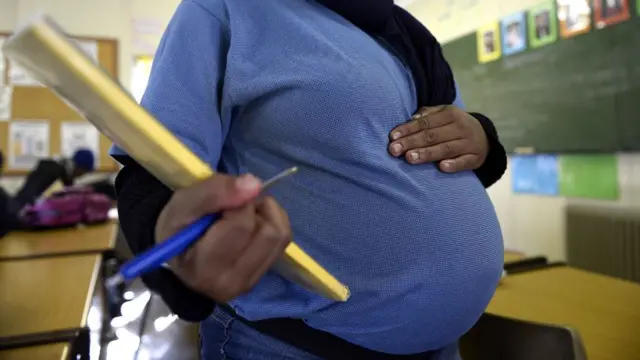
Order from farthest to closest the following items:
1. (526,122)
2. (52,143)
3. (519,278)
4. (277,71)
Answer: (52,143) < (526,122) < (519,278) < (277,71)

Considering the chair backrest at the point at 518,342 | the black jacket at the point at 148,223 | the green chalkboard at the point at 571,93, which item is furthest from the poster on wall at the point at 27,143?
the black jacket at the point at 148,223

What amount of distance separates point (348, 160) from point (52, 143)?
4105 millimetres

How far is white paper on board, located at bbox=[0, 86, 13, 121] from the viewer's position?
3.92 m

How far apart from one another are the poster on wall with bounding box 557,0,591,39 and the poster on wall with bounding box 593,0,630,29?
4cm

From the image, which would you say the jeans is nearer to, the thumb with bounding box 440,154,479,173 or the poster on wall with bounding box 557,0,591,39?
the thumb with bounding box 440,154,479,173

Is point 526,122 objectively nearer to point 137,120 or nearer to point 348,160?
point 348,160

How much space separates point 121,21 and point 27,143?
48.4 inches

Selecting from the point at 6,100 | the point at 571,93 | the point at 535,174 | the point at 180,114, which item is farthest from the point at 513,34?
the point at 6,100

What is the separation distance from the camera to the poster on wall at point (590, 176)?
2.29m

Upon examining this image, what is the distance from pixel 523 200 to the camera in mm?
2818

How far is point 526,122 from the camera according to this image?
2672 millimetres

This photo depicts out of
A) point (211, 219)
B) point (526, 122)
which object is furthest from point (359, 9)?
point (526, 122)

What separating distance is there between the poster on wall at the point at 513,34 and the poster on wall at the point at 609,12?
1.48 ft

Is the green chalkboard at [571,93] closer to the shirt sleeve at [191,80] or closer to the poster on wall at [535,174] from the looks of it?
the poster on wall at [535,174]
